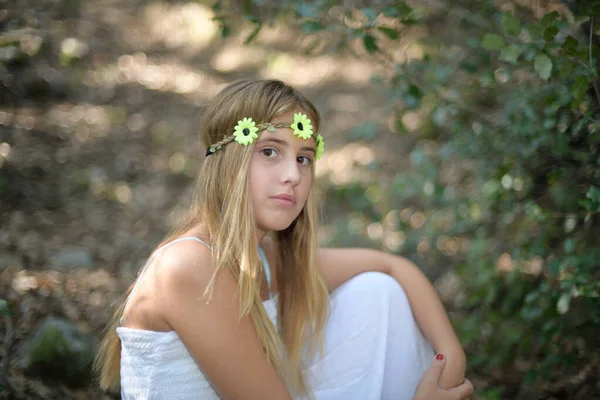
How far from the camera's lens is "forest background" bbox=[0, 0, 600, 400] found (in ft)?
7.18

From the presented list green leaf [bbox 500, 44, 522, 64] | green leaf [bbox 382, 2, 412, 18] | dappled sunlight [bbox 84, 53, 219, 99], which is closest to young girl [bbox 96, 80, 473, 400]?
green leaf [bbox 382, 2, 412, 18]

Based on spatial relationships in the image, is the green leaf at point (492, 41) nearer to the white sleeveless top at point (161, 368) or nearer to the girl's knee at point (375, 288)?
the girl's knee at point (375, 288)

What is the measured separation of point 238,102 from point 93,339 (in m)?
1.29

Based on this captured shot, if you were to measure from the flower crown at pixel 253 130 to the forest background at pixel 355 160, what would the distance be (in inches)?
21.1

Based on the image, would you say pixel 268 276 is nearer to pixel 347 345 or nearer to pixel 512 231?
pixel 347 345

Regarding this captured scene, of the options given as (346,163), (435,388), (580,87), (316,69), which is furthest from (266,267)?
(316,69)

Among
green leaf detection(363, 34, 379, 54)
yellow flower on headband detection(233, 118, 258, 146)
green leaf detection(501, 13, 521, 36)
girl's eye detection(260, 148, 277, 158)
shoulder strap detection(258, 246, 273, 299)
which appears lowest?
shoulder strap detection(258, 246, 273, 299)

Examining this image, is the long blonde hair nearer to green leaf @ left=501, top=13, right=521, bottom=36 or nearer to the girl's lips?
the girl's lips

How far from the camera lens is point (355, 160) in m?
4.21

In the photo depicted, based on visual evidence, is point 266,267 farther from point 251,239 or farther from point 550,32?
point 550,32

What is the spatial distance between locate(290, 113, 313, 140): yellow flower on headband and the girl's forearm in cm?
62

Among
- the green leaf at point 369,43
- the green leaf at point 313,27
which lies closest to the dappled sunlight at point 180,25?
the green leaf at point 313,27

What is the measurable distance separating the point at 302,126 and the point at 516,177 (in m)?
1.08

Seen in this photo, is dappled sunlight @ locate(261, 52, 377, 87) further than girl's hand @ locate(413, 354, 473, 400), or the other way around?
dappled sunlight @ locate(261, 52, 377, 87)
